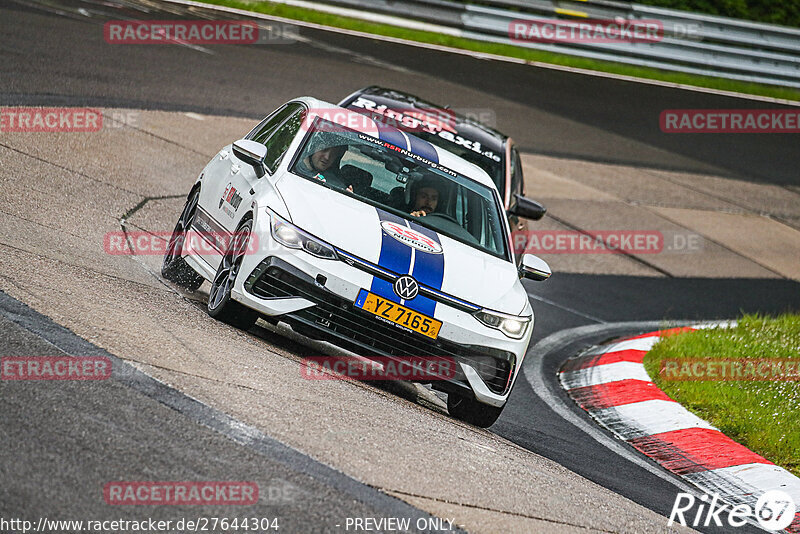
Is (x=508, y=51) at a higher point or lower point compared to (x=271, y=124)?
higher

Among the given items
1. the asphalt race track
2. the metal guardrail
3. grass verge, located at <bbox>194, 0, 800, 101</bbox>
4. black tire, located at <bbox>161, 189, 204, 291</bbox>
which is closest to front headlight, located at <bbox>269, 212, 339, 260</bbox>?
the asphalt race track

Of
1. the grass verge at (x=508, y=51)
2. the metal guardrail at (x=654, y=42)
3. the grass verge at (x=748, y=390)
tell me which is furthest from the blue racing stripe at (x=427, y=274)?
the metal guardrail at (x=654, y=42)

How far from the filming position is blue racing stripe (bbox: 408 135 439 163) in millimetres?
7859

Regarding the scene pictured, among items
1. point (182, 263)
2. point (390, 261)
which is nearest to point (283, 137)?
point (182, 263)

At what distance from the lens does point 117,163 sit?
35.2 ft

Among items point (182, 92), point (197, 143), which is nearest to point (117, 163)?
point (197, 143)

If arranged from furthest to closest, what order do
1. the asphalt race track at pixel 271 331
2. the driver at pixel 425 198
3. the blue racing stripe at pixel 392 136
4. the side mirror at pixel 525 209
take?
the side mirror at pixel 525 209, the blue racing stripe at pixel 392 136, the driver at pixel 425 198, the asphalt race track at pixel 271 331

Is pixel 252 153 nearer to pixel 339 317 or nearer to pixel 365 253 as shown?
pixel 365 253

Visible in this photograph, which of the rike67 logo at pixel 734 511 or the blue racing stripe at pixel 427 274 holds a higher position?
the blue racing stripe at pixel 427 274

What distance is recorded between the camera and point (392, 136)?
7930 mm

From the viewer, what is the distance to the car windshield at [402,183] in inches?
285

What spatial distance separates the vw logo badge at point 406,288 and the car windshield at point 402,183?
2.85ft

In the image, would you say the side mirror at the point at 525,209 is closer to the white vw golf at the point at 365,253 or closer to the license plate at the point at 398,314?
the white vw golf at the point at 365,253

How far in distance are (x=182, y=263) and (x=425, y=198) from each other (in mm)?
1837
